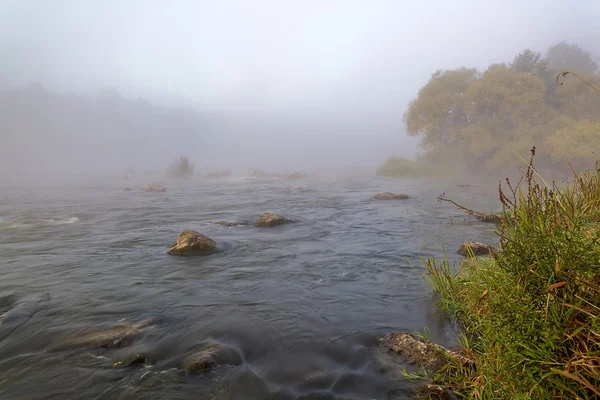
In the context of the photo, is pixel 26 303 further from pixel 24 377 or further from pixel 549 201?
pixel 549 201

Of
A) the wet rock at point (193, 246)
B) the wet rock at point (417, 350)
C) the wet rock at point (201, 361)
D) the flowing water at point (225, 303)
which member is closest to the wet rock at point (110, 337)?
the flowing water at point (225, 303)

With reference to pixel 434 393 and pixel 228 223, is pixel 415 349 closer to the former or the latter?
pixel 434 393

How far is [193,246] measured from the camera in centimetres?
950

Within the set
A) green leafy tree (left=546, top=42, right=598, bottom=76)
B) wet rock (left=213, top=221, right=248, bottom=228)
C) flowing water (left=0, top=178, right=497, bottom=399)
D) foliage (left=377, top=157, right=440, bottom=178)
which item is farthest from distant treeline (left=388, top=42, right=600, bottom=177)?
wet rock (left=213, top=221, right=248, bottom=228)

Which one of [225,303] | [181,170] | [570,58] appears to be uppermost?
[570,58]

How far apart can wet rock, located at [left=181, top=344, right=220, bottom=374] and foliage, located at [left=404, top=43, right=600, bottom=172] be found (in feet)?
100

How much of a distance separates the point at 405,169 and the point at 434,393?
119 ft

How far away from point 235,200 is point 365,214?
855cm

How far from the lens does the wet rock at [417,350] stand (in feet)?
13.3

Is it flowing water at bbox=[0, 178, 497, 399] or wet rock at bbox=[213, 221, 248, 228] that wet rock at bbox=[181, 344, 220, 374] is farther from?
wet rock at bbox=[213, 221, 248, 228]

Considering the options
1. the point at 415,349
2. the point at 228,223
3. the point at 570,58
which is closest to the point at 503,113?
the point at 570,58

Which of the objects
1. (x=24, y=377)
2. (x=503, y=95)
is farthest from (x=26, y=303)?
(x=503, y=95)

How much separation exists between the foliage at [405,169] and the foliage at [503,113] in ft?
11.1

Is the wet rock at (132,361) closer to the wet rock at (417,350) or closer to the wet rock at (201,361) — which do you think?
the wet rock at (201,361)
